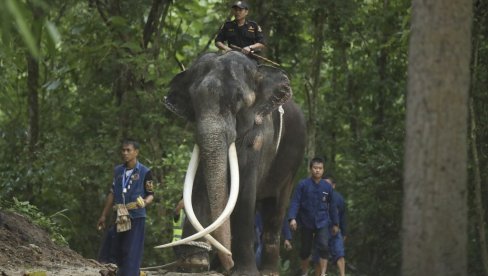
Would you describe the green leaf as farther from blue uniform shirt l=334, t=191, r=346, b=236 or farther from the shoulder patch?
blue uniform shirt l=334, t=191, r=346, b=236

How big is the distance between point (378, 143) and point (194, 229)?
9405mm

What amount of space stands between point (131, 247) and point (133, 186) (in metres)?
0.58

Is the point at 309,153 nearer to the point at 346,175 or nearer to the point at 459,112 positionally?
the point at 346,175

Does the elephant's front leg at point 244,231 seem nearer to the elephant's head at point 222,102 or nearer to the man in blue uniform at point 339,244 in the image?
the elephant's head at point 222,102

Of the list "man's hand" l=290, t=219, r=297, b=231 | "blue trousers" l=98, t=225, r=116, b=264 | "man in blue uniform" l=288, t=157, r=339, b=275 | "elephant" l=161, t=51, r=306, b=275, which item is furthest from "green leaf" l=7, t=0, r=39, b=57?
"man in blue uniform" l=288, t=157, r=339, b=275

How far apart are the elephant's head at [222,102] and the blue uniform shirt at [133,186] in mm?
881

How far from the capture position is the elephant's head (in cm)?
1138

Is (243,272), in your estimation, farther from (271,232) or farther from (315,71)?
(315,71)

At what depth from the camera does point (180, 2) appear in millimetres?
18750

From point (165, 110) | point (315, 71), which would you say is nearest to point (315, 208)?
point (165, 110)

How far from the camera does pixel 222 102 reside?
11.7 m

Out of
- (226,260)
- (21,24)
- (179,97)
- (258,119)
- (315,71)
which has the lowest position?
(226,260)

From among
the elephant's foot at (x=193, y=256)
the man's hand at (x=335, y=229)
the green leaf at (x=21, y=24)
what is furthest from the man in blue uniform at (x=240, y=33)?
the green leaf at (x=21, y=24)

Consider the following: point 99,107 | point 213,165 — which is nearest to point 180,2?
point 99,107
